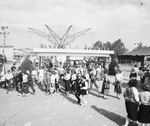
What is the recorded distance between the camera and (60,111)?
20.9 feet

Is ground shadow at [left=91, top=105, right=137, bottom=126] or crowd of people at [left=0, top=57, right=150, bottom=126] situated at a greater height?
crowd of people at [left=0, top=57, right=150, bottom=126]

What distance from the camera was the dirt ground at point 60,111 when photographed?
5348 mm

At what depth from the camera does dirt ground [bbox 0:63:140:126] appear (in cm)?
Answer: 535

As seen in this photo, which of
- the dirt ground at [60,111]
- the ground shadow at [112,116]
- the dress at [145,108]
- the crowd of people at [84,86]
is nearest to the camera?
the dress at [145,108]

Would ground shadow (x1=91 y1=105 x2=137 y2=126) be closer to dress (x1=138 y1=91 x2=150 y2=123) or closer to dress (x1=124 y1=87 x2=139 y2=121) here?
dress (x1=124 y1=87 x2=139 y2=121)

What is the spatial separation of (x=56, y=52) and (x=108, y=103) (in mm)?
12734

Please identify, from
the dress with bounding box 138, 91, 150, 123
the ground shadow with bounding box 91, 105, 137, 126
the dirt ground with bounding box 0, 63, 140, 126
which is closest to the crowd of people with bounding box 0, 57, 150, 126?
the dress with bounding box 138, 91, 150, 123

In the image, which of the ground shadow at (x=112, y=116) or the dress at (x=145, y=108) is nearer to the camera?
the dress at (x=145, y=108)

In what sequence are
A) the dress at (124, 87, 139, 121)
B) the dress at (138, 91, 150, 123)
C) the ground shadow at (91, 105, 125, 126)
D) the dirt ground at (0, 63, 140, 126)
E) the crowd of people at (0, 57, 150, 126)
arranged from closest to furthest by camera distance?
1. the dress at (138, 91, 150, 123)
2. the crowd of people at (0, 57, 150, 126)
3. the dress at (124, 87, 139, 121)
4. the dirt ground at (0, 63, 140, 126)
5. the ground shadow at (91, 105, 125, 126)

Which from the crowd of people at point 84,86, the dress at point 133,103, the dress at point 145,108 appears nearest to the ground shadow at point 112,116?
the crowd of people at point 84,86

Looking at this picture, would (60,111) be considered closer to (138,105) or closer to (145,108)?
(138,105)

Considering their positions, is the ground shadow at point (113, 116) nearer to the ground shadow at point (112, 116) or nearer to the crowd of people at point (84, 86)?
the ground shadow at point (112, 116)

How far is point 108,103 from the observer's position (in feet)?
24.6

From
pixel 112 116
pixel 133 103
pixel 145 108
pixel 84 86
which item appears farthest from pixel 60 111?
pixel 145 108
